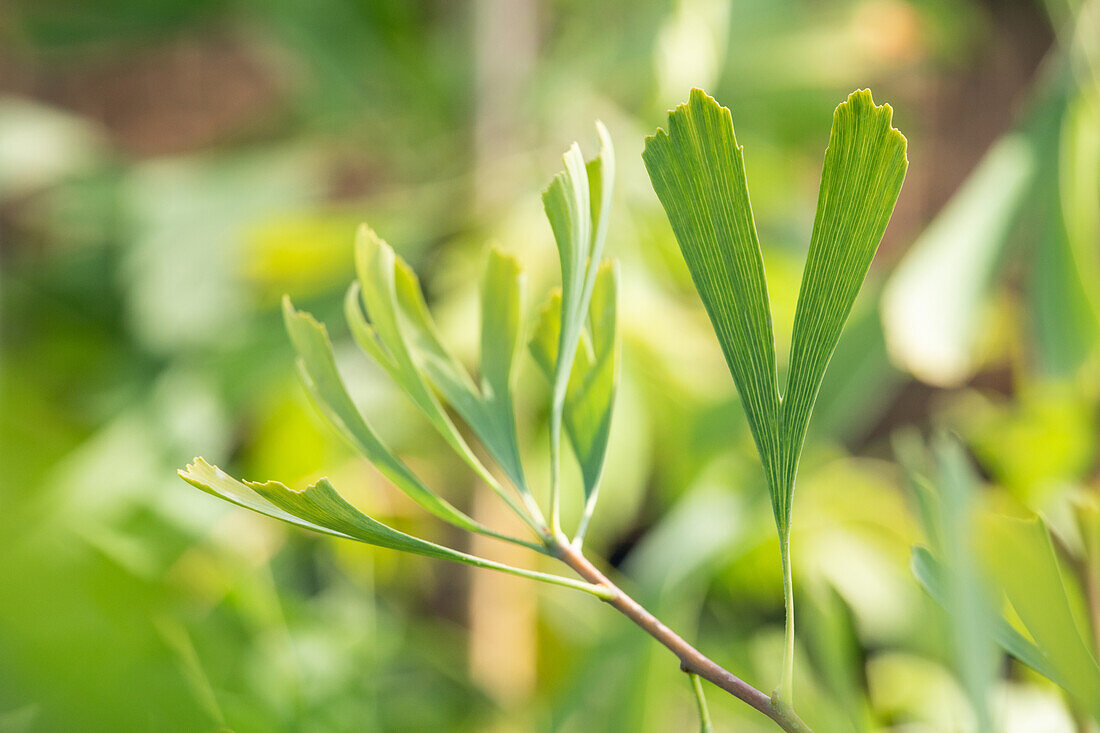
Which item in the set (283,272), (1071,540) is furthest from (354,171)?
(1071,540)

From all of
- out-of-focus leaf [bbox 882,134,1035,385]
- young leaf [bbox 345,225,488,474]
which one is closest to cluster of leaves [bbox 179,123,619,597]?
young leaf [bbox 345,225,488,474]

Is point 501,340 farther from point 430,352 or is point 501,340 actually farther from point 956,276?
point 956,276

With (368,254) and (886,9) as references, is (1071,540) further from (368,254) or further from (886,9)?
(886,9)

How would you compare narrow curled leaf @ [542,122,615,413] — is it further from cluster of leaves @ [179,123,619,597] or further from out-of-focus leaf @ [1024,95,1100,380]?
out-of-focus leaf @ [1024,95,1100,380]

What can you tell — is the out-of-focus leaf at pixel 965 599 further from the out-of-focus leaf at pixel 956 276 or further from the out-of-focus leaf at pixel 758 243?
the out-of-focus leaf at pixel 956 276

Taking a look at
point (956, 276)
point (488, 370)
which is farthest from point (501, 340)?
point (956, 276)

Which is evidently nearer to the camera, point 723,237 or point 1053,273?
point 723,237

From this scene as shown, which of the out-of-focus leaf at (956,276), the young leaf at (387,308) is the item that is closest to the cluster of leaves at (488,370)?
the young leaf at (387,308)

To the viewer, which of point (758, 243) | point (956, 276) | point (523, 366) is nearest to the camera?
point (758, 243)
